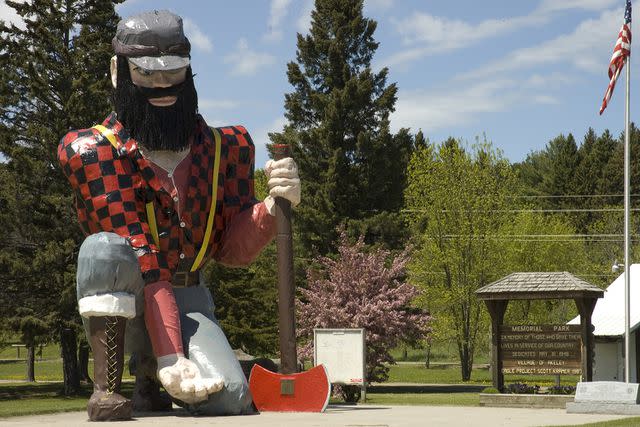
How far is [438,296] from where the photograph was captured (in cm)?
3847

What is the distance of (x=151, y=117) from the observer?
11016 millimetres

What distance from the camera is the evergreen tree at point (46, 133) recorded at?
29.3 meters

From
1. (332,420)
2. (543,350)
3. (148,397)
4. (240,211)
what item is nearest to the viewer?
(332,420)

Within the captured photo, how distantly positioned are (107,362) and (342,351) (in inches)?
485

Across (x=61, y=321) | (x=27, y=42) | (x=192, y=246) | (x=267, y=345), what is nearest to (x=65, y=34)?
(x=27, y=42)

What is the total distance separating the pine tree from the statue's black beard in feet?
83.5

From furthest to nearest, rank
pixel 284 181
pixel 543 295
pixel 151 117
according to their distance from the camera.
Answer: pixel 543 295
pixel 284 181
pixel 151 117

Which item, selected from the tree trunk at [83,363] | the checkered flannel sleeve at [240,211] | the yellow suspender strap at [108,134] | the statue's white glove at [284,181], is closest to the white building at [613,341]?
the tree trunk at [83,363]

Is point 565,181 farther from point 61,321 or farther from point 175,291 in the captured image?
point 175,291

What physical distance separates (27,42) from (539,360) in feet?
58.9

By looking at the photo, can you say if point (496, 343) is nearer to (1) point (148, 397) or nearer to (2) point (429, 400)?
(2) point (429, 400)

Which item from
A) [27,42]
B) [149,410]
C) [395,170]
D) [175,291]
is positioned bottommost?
[149,410]

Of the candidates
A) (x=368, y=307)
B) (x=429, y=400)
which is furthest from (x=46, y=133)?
(x=429, y=400)

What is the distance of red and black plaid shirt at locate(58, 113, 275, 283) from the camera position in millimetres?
10797
